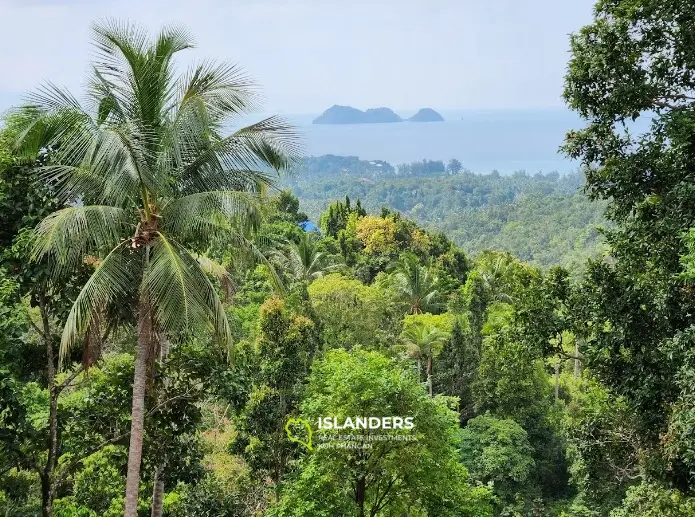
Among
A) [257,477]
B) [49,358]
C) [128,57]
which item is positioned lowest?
[257,477]

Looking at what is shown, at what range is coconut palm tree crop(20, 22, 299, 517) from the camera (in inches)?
217

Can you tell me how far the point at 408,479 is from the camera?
8.35 m

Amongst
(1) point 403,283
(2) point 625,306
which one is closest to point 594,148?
(2) point 625,306

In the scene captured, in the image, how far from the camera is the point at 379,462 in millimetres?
8086

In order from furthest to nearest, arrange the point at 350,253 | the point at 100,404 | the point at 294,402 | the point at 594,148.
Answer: the point at 350,253 < the point at 294,402 < the point at 100,404 < the point at 594,148

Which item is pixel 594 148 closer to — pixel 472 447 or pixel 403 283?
pixel 472 447

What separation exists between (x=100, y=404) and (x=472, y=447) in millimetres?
13154

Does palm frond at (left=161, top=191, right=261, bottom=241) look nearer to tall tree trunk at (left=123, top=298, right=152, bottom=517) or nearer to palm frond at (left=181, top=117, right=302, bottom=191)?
palm frond at (left=181, top=117, right=302, bottom=191)

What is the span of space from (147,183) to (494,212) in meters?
103

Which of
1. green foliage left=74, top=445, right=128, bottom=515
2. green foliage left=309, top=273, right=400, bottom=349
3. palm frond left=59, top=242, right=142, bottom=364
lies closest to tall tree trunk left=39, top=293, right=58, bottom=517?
palm frond left=59, top=242, right=142, bottom=364

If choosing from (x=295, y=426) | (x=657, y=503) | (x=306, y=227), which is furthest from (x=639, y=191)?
(x=306, y=227)

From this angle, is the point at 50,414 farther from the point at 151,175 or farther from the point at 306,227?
the point at 306,227

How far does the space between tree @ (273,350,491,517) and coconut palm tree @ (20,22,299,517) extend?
8.81ft

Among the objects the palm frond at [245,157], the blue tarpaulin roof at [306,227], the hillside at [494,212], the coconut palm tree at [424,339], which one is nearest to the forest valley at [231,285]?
the palm frond at [245,157]
